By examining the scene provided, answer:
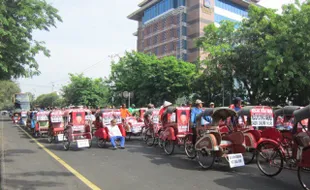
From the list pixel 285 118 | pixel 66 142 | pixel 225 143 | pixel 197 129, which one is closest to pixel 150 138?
pixel 66 142

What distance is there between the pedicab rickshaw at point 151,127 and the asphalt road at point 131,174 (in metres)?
2.46

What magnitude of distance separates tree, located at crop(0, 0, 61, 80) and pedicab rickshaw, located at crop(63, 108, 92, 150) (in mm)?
3364

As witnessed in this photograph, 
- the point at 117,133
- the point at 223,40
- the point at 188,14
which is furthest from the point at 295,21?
the point at 188,14

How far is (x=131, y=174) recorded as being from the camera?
776cm

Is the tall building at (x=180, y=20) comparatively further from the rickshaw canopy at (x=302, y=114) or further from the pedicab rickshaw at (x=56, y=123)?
the rickshaw canopy at (x=302, y=114)

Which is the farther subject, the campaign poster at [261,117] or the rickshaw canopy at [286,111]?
the rickshaw canopy at [286,111]

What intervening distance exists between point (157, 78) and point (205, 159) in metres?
25.1

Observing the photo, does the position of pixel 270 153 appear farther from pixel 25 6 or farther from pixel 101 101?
pixel 101 101

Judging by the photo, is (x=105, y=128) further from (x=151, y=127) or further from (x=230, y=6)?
(x=230, y=6)

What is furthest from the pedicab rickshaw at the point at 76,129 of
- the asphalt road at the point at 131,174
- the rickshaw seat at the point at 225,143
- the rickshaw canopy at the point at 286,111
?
the rickshaw canopy at the point at 286,111

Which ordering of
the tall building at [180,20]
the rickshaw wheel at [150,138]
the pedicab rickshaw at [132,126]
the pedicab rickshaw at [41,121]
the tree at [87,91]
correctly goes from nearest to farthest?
the rickshaw wheel at [150,138], the pedicab rickshaw at [132,126], the pedicab rickshaw at [41,121], the tree at [87,91], the tall building at [180,20]

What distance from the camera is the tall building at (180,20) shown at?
199 ft

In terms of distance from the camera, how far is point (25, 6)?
8.59 metres

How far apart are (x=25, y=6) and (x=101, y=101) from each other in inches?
1423
